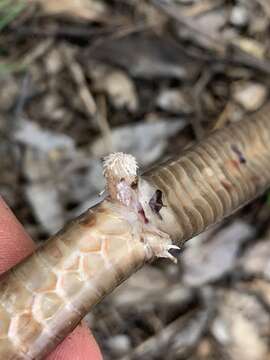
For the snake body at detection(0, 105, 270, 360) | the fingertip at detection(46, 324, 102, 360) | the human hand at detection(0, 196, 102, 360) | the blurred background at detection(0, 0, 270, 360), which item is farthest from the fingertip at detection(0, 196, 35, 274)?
the blurred background at detection(0, 0, 270, 360)

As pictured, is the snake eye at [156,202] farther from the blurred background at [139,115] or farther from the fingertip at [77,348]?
the blurred background at [139,115]

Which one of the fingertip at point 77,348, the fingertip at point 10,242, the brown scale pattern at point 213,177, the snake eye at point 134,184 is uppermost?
the fingertip at point 10,242

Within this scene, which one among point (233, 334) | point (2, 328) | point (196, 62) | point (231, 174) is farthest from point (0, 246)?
point (196, 62)

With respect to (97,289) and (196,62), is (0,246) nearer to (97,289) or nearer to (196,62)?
(97,289)

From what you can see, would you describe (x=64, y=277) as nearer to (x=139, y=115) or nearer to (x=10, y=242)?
(x=10, y=242)

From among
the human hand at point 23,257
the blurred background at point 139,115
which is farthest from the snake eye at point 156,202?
the blurred background at point 139,115

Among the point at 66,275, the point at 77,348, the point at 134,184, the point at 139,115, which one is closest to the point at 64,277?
the point at 66,275
